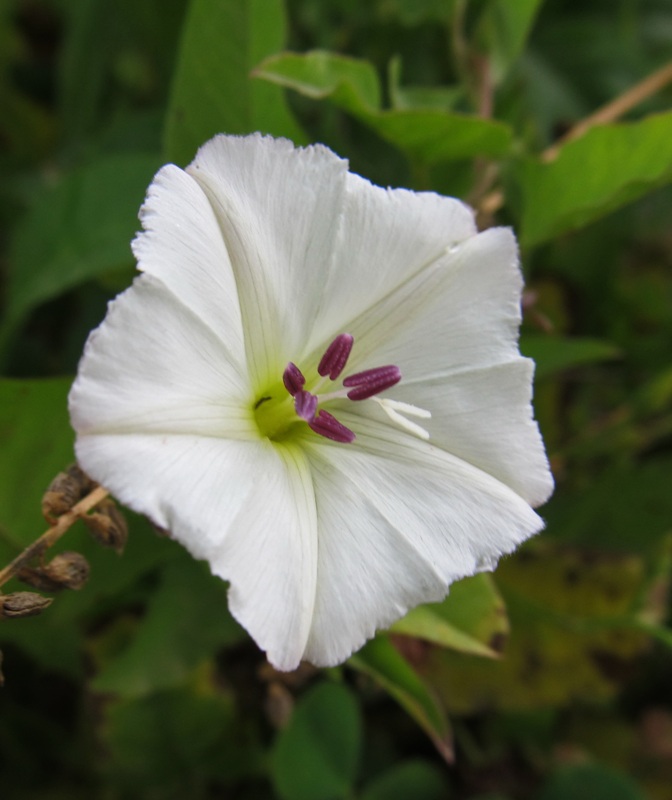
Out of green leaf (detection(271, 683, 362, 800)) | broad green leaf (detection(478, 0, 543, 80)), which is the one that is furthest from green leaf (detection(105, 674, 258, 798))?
broad green leaf (detection(478, 0, 543, 80))

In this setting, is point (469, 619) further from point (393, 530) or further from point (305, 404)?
point (305, 404)

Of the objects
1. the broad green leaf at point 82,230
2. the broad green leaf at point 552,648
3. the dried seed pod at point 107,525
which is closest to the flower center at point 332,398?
the dried seed pod at point 107,525

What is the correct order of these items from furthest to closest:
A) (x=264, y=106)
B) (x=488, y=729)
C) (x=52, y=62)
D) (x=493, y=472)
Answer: (x=52, y=62) < (x=488, y=729) < (x=264, y=106) < (x=493, y=472)

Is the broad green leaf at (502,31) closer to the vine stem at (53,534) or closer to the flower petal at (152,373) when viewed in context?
the flower petal at (152,373)

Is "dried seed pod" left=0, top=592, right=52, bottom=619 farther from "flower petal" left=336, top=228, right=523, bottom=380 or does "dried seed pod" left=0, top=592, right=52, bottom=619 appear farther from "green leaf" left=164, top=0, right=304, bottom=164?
"green leaf" left=164, top=0, right=304, bottom=164

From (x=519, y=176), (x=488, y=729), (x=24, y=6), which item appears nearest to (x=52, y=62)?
(x=24, y=6)

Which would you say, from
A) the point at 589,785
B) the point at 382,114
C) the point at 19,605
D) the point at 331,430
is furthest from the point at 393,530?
the point at 589,785

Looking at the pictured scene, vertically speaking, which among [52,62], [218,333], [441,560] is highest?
[52,62]

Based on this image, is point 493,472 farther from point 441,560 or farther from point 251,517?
point 251,517
